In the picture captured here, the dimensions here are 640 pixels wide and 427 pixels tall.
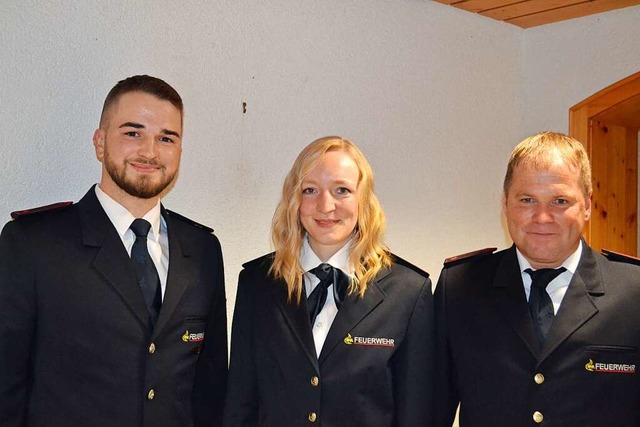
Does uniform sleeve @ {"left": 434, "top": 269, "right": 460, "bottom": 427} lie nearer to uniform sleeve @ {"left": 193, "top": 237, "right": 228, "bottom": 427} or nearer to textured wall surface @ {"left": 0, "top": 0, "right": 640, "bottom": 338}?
uniform sleeve @ {"left": 193, "top": 237, "right": 228, "bottom": 427}

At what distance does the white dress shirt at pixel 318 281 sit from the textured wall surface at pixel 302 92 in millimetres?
601

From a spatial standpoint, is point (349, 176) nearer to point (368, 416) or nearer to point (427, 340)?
point (427, 340)

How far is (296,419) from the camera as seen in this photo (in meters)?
2.21

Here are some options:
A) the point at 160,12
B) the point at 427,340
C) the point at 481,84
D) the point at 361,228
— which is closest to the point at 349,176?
the point at 361,228

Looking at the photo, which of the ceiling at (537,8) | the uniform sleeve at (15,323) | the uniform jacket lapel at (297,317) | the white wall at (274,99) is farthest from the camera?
the ceiling at (537,8)

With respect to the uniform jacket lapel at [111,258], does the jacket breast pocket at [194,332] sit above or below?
below

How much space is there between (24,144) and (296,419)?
3.88 ft

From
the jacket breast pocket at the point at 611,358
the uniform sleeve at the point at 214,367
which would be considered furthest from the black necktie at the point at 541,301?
the uniform sleeve at the point at 214,367

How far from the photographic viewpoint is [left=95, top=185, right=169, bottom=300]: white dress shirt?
2.23 m

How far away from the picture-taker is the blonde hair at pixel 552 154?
84.7 inches

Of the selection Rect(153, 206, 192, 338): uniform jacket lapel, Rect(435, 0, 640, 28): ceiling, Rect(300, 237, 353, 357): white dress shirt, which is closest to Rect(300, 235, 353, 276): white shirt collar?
Rect(300, 237, 353, 357): white dress shirt

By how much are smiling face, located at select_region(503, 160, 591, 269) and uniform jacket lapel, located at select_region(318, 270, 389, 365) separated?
45 centimetres

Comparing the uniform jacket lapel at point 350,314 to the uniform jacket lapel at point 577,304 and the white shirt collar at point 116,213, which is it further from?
the white shirt collar at point 116,213

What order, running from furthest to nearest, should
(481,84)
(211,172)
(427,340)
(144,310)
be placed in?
1. (481,84)
2. (211,172)
3. (427,340)
4. (144,310)
